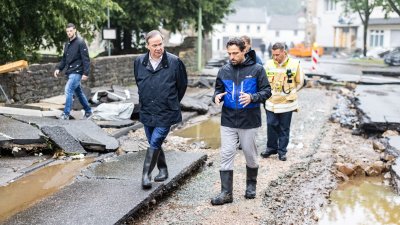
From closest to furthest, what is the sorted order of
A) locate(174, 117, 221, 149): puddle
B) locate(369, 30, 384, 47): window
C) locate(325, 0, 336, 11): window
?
locate(174, 117, 221, 149): puddle < locate(369, 30, 384, 47): window < locate(325, 0, 336, 11): window

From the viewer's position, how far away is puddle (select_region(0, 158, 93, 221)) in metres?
5.34

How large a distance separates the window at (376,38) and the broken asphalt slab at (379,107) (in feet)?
130

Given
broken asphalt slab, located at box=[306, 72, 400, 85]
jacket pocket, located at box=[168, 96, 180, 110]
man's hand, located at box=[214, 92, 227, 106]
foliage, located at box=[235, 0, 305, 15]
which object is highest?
foliage, located at box=[235, 0, 305, 15]

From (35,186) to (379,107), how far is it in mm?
8750

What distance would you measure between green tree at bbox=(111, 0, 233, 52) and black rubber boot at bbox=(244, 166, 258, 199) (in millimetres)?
14709

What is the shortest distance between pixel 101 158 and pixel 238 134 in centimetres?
259

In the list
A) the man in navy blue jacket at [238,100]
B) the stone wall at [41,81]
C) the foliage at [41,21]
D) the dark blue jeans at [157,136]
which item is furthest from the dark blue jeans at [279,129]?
the foliage at [41,21]

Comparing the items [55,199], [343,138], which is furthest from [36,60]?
[55,199]

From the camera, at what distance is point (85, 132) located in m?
8.34

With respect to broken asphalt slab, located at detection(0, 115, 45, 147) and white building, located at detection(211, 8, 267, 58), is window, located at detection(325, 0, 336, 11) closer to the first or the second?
white building, located at detection(211, 8, 267, 58)

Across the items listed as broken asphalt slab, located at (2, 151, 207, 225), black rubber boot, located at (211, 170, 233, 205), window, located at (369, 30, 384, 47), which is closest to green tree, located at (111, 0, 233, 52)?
broken asphalt slab, located at (2, 151, 207, 225)

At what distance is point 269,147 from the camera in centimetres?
784

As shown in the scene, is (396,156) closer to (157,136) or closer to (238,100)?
(238,100)

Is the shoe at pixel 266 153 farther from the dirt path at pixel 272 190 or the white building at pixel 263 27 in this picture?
the white building at pixel 263 27
